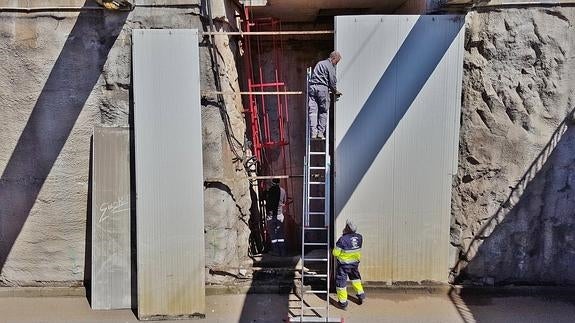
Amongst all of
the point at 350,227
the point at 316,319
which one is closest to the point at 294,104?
the point at 350,227

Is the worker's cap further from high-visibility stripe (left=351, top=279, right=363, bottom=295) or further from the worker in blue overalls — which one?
high-visibility stripe (left=351, top=279, right=363, bottom=295)

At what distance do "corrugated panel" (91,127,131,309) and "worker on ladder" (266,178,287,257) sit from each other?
2.45 meters

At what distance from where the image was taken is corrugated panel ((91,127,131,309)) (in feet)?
23.6

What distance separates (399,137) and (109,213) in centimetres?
425

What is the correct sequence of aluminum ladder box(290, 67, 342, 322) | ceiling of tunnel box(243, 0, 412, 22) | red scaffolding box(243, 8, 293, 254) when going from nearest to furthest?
aluminum ladder box(290, 67, 342, 322)
ceiling of tunnel box(243, 0, 412, 22)
red scaffolding box(243, 8, 293, 254)

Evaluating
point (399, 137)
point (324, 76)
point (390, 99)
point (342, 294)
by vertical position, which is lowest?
point (342, 294)

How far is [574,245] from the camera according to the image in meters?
7.39

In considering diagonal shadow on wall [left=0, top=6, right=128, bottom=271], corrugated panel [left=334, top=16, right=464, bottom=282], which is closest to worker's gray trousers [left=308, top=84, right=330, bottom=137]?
corrugated panel [left=334, top=16, right=464, bottom=282]

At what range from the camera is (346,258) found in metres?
6.97

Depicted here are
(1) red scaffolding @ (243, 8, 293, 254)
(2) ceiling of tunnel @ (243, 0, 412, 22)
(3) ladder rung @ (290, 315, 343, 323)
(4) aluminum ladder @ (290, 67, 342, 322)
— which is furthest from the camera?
(1) red scaffolding @ (243, 8, 293, 254)

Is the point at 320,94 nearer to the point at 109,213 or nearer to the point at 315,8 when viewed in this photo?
the point at 315,8

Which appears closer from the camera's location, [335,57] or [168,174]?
[335,57]

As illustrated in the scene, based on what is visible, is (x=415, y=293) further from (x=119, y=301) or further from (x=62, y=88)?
(x=62, y=88)

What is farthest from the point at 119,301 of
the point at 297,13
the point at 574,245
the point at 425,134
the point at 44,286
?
the point at 574,245
